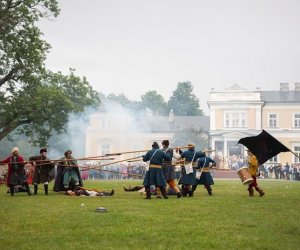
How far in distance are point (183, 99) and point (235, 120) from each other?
37.4 metres

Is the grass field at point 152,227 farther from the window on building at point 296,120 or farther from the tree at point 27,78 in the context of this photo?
the window on building at point 296,120

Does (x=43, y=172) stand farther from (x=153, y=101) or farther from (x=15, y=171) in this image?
(x=153, y=101)

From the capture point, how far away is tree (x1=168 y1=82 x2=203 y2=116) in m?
99.1

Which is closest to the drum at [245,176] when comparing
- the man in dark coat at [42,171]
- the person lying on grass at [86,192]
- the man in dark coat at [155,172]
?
the man in dark coat at [155,172]

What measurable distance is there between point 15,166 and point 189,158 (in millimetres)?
6639

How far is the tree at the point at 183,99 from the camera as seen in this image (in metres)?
99.1

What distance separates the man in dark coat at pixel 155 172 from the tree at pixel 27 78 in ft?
50.5

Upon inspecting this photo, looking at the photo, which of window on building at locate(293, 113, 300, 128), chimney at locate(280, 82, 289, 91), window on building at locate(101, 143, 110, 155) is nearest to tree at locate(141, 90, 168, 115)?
window on building at locate(101, 143, 110, 155)

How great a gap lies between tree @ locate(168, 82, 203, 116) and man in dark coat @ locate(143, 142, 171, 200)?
83.0 metres

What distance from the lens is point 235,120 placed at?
2549 inches

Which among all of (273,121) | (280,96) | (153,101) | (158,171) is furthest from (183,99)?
(158,171)

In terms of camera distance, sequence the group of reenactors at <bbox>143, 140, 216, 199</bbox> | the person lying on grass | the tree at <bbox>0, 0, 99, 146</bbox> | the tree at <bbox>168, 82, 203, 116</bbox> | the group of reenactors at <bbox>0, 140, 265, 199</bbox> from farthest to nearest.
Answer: the tree at <bbox>168, 82, 203, 116</bbox> < the tree at <bbox>0, 0, 99, 146</bbox> < the person lying on grass < the group of reenactors at <bbox>0, 140, 265, 199</bbox> < the group of reenactors at <bbox>143, 140, 216, 199</bbox>

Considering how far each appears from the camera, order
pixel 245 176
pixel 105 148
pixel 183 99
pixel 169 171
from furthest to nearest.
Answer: pixel 183 99
pixel 105 148
pixel 169 171
pixel 245 176

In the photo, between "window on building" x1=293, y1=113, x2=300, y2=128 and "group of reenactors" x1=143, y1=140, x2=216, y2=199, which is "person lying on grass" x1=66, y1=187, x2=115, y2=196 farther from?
"window on building" x1=293, y1=113, x2=300, y2=128
